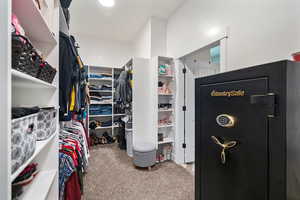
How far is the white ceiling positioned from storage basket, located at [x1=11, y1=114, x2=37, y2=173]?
8.16 ft

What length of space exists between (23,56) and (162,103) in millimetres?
2352

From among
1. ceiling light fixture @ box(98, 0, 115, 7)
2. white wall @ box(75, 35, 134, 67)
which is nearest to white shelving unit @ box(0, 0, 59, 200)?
ceiling light fixture @ box(98, 0, 115, 7)

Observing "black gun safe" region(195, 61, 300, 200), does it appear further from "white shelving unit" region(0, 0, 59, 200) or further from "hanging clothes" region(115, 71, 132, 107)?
"hanging clothes" region(115, 71, 132, 107)

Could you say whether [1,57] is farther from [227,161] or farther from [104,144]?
[104,144]

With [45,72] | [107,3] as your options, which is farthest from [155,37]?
[45,72]

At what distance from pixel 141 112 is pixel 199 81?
73.1 inches

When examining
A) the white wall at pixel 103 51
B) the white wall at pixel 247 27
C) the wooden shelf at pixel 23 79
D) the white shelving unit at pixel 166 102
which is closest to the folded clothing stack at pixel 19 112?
the wooden shelf at pixel 23 79

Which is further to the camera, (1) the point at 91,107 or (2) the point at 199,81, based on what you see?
(1) the point at 91,107

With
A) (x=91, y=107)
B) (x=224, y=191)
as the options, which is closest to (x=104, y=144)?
(x=91, y=107)

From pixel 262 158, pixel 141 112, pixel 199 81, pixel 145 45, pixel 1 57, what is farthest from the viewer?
pixel 145 45

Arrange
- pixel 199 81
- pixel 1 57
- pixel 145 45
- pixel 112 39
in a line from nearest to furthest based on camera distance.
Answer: pixel 1 57, pixel 199 81, pixel 145 45, pixel 112 39

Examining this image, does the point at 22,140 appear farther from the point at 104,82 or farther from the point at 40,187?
the point at 104,82

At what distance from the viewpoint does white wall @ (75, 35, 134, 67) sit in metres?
3.73

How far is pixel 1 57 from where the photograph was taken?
0.47 metres
